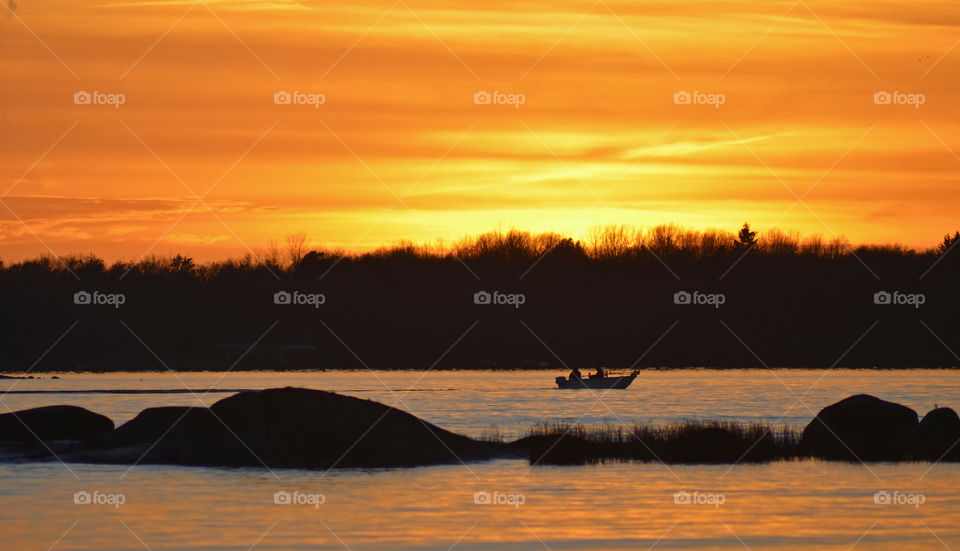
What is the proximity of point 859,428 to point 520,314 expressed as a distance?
124 metres

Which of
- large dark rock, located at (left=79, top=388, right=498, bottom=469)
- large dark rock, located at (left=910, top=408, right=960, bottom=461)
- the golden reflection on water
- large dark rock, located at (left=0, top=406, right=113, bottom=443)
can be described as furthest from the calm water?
large dark rock, located at (left=0, top=406, right=113, bottom=443)

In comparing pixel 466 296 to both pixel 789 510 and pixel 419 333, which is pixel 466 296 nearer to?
pixel 419 333

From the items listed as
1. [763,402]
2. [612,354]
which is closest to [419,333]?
[612,354]

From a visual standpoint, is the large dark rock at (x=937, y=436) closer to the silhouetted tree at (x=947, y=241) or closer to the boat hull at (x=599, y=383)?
the boat hull at (x=599, y=383)

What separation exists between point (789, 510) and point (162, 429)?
20063 millimetres

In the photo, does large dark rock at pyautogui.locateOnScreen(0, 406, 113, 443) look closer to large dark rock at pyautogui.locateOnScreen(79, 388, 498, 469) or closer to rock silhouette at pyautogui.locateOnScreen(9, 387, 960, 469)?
rock silhouette at pyautogui.locateOnScreen(9, 387, 960, 469)

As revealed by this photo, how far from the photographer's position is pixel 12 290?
175625 mm

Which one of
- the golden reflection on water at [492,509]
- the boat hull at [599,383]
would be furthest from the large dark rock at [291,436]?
the boat hull at [599,383]

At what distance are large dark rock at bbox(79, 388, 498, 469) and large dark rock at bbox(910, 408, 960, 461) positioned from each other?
51.2 ft

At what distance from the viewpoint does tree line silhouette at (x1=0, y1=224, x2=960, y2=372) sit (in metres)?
163

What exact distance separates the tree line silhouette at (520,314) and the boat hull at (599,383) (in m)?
59.6

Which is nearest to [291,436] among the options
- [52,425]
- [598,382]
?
[52,425]

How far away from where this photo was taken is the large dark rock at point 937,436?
149 ft

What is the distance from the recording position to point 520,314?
172 m
